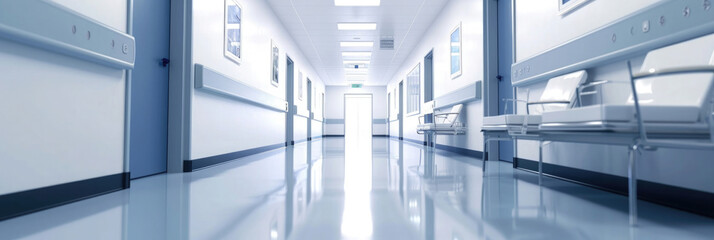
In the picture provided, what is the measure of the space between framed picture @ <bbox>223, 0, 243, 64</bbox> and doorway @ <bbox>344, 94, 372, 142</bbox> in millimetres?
13722

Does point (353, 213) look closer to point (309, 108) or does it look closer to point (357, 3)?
point (357, 3)

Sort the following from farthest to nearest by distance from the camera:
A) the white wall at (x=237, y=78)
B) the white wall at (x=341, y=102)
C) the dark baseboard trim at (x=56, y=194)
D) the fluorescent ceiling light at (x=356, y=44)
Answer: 1. the white wall at (x=341, y=102)
2. the fluorescent ceiling light at (x=356, y=44)
3. the white wall at (x=237, y=78)
4. the dark baseboard trim at (x=56, y=194)

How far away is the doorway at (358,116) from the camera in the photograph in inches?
737

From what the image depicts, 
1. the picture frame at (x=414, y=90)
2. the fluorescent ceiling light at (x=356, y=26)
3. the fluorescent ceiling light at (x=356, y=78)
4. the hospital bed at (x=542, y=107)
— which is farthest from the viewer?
the fluorescent ceiling light at (x=356, y=78)

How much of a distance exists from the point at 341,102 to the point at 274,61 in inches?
436

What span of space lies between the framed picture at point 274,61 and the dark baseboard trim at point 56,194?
4567 mm

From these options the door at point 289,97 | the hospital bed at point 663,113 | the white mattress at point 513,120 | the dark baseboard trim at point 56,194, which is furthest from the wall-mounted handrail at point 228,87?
the hospital bed at point 663,113

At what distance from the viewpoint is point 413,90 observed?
407 inches

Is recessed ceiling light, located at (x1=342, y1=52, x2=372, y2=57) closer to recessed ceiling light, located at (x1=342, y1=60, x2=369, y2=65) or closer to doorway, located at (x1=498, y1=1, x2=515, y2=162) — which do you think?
recessed ceiling light, located at (x1=342, y1=60, x2=369, y2=65)

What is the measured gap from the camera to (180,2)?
3438 millimetres

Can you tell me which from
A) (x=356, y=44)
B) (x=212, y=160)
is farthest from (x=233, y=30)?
(x=356, y=44)

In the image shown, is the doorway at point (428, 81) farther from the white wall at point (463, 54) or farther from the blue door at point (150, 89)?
the blue door at point (150, 89)

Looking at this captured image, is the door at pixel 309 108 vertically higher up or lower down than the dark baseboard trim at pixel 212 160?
higher up

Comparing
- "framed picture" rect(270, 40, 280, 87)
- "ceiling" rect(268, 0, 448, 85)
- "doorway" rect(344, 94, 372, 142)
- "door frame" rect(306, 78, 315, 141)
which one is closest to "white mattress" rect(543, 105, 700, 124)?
"ceiling" rect(268, 0, 448, 85)
